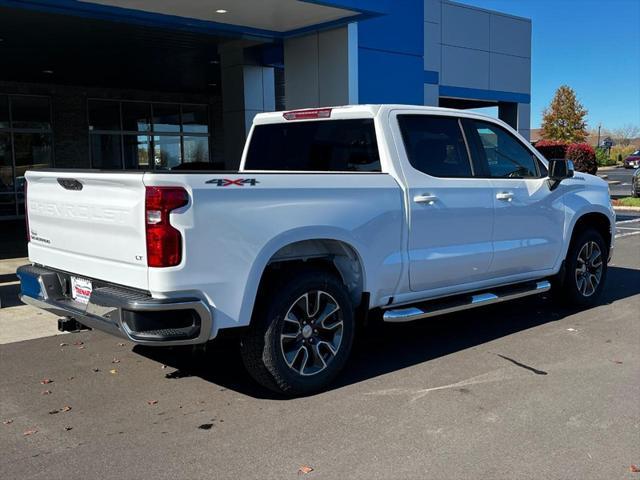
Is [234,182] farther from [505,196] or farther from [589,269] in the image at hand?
[589,269]

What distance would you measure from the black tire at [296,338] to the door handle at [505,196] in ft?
6.45

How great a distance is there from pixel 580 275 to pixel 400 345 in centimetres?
254

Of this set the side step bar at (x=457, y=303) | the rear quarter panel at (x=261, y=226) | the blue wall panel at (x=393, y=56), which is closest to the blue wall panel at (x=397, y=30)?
the blue wall panel at (x=393, y=56)

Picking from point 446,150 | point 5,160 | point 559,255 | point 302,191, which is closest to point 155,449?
point 302,191

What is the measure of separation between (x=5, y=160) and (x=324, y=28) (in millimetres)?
12526

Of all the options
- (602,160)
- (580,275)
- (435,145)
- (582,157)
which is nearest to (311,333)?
(435,145)

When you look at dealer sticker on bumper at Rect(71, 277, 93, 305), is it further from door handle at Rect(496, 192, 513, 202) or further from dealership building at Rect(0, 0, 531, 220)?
dealership building at Rect(0, 0, 531, 220)

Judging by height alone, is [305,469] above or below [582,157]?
below

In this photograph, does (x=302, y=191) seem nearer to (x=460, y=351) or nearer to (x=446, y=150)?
(x=446, y=150)

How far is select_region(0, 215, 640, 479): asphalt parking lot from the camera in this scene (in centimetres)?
361

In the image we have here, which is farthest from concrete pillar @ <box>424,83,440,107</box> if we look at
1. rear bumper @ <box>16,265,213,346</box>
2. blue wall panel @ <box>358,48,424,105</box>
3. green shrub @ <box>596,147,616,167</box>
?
green shrub @ <box>596,147,616,167</box>

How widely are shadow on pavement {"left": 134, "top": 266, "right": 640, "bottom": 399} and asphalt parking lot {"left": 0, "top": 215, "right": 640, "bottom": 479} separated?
27 millimetres

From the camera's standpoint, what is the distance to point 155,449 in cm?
380

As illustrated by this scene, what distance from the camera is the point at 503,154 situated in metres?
6.34
